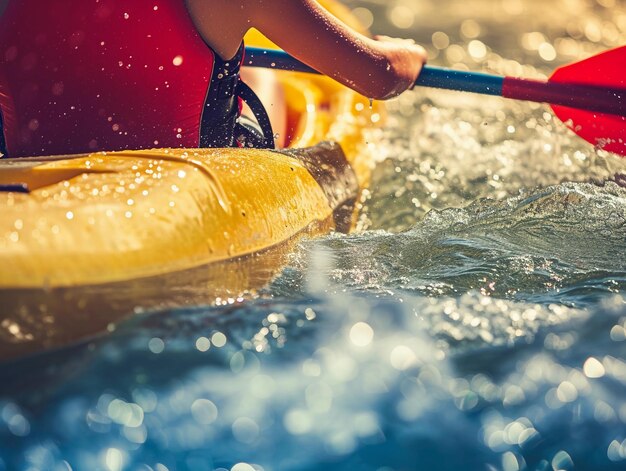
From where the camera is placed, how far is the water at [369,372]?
129cm

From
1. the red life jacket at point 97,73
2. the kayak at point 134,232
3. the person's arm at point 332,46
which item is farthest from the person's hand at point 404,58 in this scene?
the red life jacket at point 97,73

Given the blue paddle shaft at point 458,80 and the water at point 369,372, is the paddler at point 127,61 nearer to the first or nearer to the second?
the water at point 369,372

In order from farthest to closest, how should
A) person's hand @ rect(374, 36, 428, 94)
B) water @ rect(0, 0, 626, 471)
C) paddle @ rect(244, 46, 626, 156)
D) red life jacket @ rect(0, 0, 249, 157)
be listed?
1. paddle @ rect(244, 46, 626, 156)
2. person's hand @ rect(374, 36, 428, 94)
3. red life jacket @ rect(0, 0, 249, 157)
4. water @ rect(0, 0, 626, 471)

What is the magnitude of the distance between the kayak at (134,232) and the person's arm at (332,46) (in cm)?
26

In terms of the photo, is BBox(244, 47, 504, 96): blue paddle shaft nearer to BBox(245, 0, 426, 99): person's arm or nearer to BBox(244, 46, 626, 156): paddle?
BBox(244, 46, 626, 156): paddle

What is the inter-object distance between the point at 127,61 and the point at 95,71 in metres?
0.07

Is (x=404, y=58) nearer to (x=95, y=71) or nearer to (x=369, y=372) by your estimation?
(x=95, y=71)

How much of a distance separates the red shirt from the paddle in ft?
2.84

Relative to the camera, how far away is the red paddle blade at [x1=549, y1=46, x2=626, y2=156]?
8.54 ft

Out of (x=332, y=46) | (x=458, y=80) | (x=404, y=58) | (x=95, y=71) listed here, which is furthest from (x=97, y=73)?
(x=458, y=80)

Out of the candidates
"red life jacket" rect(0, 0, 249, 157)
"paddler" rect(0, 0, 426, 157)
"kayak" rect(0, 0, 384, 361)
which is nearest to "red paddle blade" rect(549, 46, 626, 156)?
"paddler" rect(0, 0, 426, 157)

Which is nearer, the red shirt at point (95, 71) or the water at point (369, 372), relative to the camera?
the water at point (369, 372)

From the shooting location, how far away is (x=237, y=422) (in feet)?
4.33

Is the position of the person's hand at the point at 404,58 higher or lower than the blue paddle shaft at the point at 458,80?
higher
